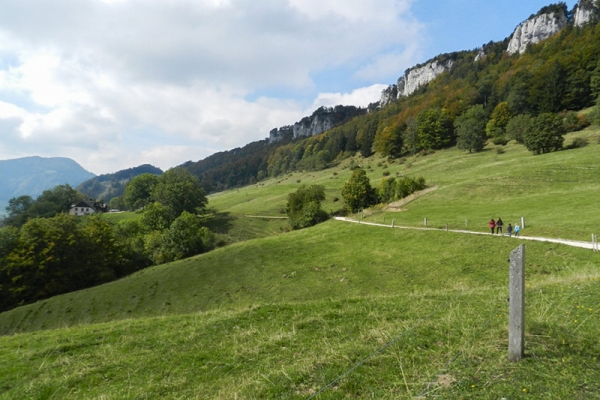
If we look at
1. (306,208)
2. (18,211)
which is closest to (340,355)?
(306,208)

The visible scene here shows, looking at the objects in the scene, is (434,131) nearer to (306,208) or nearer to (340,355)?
(306,208)

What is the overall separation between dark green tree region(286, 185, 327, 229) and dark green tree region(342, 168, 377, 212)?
6724mm

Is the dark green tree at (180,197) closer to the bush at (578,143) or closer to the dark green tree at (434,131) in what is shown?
the dark green tree at (434,131)

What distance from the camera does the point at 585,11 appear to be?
18375cm

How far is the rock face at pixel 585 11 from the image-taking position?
17198cm

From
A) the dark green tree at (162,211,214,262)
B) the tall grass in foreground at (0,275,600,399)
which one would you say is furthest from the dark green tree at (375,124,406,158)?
the tall grass in foreground at (0,275,600,399)

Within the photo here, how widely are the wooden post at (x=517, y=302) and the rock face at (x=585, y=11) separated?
787 feet

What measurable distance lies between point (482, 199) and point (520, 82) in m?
91.6

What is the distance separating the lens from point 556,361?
5.88m

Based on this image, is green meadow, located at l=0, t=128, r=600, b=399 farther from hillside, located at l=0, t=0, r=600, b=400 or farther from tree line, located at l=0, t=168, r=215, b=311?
tree line, located at l=0, t=168, r=215, b=311

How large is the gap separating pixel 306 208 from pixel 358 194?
1245 cm

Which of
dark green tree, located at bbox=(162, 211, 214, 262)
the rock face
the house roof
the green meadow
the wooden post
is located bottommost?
dark green tree, located at bbox=(162, 211, 214, 262)

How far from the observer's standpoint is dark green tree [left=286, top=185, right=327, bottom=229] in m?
73.2

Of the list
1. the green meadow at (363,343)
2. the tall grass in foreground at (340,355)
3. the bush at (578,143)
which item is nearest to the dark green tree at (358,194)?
the green meadow at (363,343)
